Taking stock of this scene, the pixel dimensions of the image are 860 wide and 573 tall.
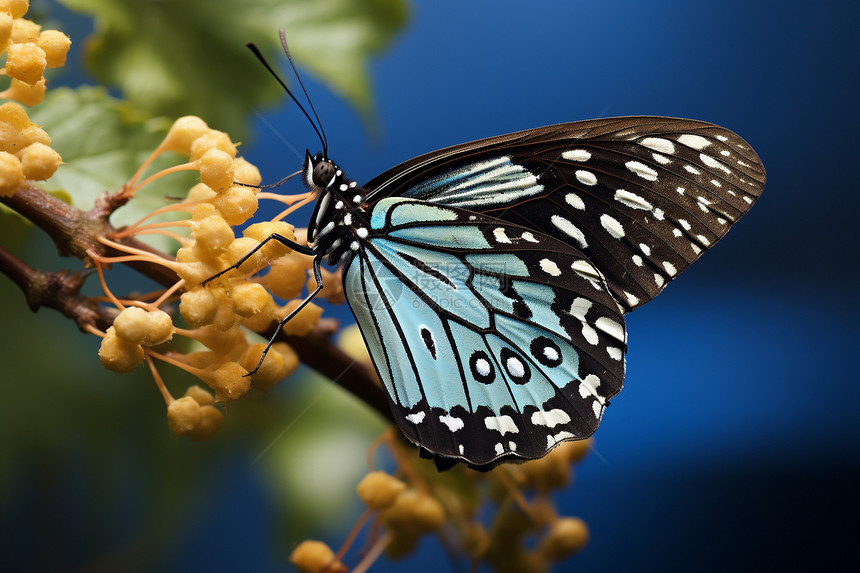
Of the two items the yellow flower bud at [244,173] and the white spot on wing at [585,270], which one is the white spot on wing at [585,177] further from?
the yellow flower bud at [244,173]

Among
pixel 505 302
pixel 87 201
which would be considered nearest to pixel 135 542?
pixel 87 201

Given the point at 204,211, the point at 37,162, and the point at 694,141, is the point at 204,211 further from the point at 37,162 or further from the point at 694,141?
the point at 694,141

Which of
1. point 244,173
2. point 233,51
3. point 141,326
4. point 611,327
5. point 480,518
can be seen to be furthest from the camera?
point 233,51

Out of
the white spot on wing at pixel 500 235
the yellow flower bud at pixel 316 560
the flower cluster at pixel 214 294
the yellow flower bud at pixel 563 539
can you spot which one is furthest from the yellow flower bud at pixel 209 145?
the yellow flower bud at pixel 563 539

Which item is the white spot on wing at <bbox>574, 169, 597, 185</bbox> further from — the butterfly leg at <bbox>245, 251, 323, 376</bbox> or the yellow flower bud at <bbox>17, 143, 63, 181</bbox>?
the yellow flower bud at <bbox>17, 143, 63, 181</bbox>

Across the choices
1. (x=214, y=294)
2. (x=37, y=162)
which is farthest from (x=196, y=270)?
(x=37, y=162)

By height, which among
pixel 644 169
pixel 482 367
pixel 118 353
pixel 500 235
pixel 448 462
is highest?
pixel 644 169
